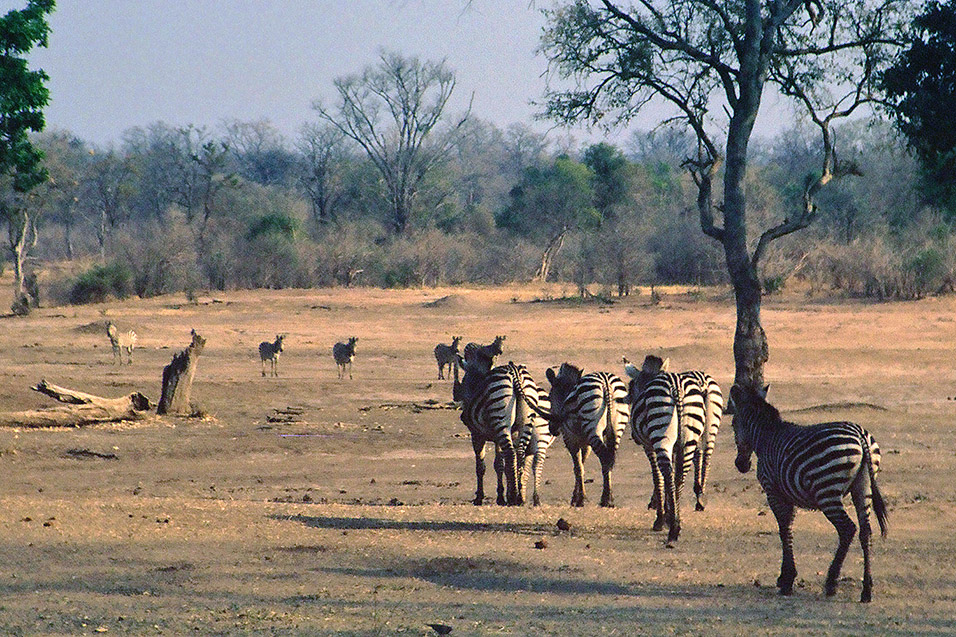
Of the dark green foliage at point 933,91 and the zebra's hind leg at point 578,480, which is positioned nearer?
the dark green foliage at point 933,91

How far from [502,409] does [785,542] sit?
4.01 m

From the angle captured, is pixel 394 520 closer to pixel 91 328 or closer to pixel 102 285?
pixel 91 328

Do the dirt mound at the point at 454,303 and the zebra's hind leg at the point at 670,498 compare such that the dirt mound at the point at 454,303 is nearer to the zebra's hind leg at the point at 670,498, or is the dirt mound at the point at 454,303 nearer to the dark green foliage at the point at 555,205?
the dark green foliage at the point at 555,205

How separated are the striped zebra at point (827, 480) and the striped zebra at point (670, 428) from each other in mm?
1554

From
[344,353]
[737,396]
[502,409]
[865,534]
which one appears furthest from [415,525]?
[344,353]

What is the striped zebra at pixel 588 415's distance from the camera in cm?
1128


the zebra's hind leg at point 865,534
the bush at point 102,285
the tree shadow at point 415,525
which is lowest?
the tree shadow at point 415,525

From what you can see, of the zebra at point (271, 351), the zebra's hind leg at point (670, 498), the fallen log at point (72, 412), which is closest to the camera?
the zebra's hind leg at point (670, 498)

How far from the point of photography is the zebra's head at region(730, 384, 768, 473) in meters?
8.66

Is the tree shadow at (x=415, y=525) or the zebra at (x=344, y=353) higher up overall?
the zebra at (x=344, y=353)

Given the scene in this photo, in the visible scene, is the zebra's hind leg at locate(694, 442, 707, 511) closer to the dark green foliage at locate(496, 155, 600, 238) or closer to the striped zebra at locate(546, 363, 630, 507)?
the striped zebra at locate(546, 363, 630, 507)

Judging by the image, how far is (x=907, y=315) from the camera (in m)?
34.2

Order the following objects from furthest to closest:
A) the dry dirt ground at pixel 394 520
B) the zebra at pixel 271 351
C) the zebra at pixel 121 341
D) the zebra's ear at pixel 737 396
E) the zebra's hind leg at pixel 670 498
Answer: the zebra at pixel 121 341, the zebra at pixel 271 351, the zebra's hind leg at pixel 670 498, the zebra's ear at pixel 737 396, the dry dirt ground at pixel 394 520

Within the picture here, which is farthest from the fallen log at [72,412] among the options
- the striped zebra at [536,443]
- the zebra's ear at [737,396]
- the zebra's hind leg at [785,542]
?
the zebra's hind leg at [785,542]
